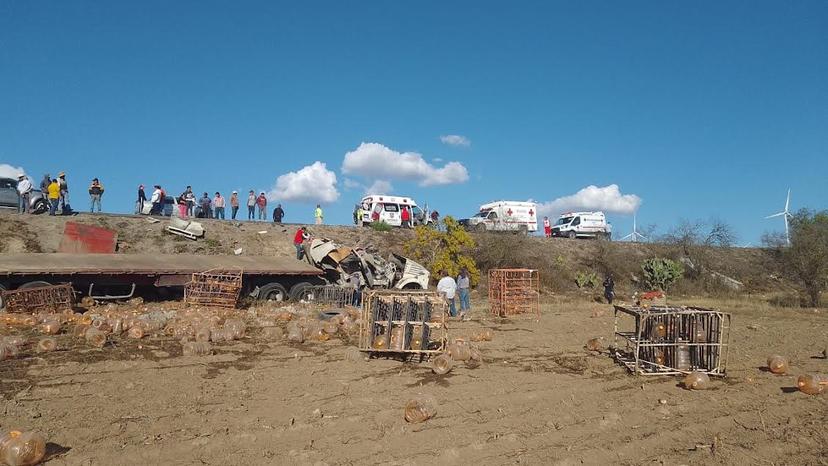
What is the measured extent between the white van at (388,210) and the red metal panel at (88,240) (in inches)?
610

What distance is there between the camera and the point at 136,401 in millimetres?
7852

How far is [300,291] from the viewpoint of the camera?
1994cm

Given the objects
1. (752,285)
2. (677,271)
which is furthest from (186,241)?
(752,285)

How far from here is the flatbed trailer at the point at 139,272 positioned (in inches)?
607

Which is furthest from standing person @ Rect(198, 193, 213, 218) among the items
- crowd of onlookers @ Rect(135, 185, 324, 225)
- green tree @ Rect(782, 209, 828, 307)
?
green tree @ Rect(782, 209, 828, 307)

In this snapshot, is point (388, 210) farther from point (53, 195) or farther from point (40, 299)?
point (40, 299)

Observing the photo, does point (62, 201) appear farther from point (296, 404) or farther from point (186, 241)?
point (296, 404)

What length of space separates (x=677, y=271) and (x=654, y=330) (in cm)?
2548

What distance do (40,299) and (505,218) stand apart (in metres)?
26.8

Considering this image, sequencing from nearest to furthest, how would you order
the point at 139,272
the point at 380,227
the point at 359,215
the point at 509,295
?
the point at 139,272, the point at 509,295, the point at 380,227, the point at 359,215

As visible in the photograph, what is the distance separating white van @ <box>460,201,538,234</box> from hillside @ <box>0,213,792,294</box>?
4.49 ft

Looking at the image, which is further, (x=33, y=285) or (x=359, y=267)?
(x=359, y=267)

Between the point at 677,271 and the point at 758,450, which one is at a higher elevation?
the point at 677,271

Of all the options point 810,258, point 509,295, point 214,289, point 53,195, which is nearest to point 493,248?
point 509,295
